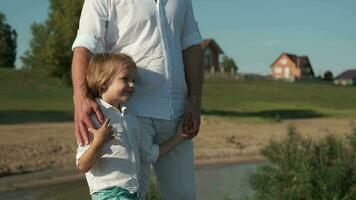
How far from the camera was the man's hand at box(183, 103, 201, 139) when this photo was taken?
10.8 feet

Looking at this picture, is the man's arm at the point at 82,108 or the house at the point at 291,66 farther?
the house at the point at 291,66

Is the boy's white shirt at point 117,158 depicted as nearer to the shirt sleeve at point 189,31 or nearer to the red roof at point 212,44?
the shirt sleeve at point 189,31

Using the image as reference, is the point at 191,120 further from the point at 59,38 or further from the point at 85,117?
the point at 59,38

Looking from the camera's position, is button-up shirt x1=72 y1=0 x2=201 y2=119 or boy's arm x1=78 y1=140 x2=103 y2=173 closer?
Result: boy's arm x1=78 y1=140 x2=103 y2=173

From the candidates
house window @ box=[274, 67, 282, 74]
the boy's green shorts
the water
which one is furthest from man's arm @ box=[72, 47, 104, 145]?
house window @ box=[274, 67, 282, 74]

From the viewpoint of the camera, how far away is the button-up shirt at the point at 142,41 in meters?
3.16

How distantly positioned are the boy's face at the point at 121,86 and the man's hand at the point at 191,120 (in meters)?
0.41

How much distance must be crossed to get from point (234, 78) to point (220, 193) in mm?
44592

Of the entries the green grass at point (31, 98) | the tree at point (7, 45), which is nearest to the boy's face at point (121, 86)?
the green grass at point (31, 98)

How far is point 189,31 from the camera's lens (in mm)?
3512

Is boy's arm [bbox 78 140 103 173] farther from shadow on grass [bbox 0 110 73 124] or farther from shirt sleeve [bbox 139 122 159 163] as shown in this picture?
shadow on grass [bbox 0 110 73 124]

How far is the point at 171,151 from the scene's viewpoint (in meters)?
3.33

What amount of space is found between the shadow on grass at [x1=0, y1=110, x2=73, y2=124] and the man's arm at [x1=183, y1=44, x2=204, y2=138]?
16.9m

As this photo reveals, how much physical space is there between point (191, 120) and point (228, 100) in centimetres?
3222
